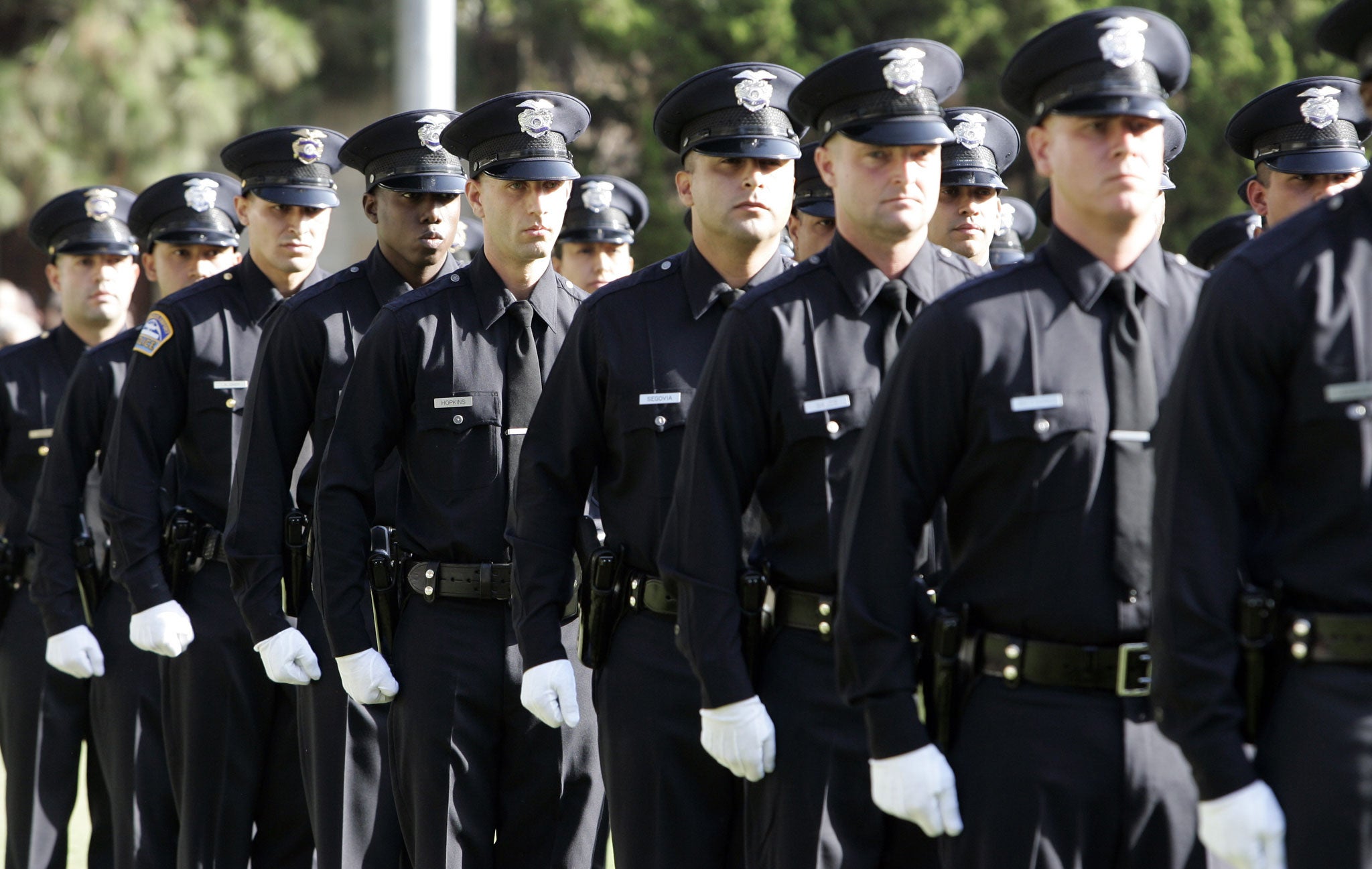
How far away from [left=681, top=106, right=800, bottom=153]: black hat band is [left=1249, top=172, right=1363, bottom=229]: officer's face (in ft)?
5.55

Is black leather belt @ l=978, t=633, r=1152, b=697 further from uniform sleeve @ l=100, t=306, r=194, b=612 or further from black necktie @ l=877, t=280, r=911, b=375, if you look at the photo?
uniform sleeve @ l=100, t=306, r=194, b=612

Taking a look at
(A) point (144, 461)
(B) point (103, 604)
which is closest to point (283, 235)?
(A) point (144, 461)

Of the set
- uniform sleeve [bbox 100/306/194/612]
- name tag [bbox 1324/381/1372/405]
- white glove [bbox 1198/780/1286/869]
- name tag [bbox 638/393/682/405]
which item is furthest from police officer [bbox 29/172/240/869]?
name tag [bbox 1324/381/1372/405]

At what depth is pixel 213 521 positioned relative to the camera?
210 inches

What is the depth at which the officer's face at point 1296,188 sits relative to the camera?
4941 millimetres

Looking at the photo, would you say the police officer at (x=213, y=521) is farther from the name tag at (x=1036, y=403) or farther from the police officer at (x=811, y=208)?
the name tag at (x=1036, y=403)

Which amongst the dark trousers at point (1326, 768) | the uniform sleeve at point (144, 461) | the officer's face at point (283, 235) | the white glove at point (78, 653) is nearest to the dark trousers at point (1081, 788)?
the dark trousers at point (1326, 768)

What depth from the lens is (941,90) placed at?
11.8ft

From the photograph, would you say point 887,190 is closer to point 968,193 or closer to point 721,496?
point 721,496

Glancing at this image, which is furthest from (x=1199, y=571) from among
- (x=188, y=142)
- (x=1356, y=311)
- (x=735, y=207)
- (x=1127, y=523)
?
(x=188, y=142)

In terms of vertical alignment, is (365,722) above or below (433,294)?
below

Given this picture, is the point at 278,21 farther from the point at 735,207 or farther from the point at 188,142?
the point at 735,207

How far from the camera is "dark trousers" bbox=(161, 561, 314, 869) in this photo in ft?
16.9

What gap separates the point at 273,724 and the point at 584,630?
171cm
